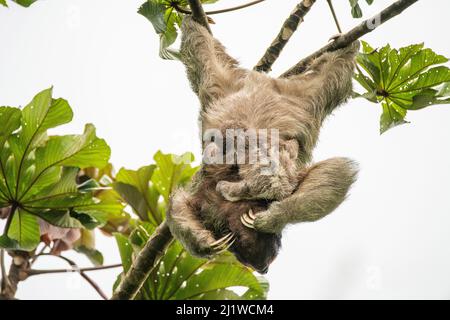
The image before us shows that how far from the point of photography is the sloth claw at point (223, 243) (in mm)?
4883

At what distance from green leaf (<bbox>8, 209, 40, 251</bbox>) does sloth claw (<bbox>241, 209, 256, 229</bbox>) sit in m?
2.46

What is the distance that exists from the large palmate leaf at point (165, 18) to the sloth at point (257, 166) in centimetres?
22

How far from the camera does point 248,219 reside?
190 inches

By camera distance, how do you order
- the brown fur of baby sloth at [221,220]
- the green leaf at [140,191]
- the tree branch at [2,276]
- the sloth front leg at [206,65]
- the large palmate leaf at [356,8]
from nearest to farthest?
the brown fur of baby sloth at [221,220] → the large palmate leaf at [356,8] → the sloth front leg at [206,65] → the tree branch at [2,276] → the green leaf at [140,191]

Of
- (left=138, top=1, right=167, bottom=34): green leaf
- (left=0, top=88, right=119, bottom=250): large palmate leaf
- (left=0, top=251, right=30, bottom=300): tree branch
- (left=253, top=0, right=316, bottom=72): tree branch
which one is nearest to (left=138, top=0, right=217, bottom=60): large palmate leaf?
(left=138, top=1, right=167, bottom=34): green leaf

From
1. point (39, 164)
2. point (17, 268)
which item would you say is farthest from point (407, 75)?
point (17, 268)

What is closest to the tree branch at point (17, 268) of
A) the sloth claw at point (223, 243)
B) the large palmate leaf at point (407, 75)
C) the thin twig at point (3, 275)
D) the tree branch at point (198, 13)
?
the thin twig at point (3, 275)

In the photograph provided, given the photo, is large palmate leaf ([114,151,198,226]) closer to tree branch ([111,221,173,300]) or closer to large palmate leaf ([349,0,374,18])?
tree branch ([111,221,173,300])

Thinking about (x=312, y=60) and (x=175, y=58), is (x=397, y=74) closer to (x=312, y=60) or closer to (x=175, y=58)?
(x=312, y=60)

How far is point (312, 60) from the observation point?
6.06m

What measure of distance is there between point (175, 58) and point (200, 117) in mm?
1021

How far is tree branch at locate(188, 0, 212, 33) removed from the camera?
5.92 metres

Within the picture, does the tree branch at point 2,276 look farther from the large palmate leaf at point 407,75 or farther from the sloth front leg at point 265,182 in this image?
the large palmate leaf at point 407,75
